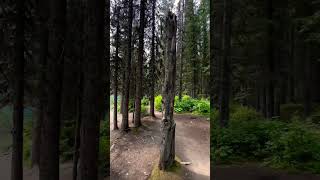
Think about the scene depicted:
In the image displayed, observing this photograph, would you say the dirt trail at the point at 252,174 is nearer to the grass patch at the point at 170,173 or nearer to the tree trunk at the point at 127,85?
the grass patch at the point at 170,173

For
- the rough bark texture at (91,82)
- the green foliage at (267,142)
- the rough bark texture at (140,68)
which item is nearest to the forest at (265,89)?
the green foliage at (267,142)

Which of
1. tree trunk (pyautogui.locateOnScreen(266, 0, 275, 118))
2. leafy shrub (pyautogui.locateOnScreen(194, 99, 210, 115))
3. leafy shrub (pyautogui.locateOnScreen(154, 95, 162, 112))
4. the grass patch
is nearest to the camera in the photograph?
tree trunk (pyautogui.locateOnScreen(266, 0, 275, 118))

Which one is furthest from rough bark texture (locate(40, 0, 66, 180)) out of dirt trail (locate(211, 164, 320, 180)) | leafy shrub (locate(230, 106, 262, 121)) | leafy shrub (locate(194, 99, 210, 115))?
leafy shrub (locate(194, 99, 210, 115))

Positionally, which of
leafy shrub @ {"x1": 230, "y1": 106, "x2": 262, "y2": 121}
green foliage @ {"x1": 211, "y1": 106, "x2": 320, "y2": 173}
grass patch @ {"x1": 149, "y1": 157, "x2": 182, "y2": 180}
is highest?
leafy shrub @ {"x1": 230, "y1": 106, "x2": 262, "y2": 121}

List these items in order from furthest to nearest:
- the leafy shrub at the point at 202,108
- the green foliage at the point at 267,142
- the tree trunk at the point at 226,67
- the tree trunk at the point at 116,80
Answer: the leafy shrub at the point at 202,108
the tree trunk at the point at 116,80
the tree trunk at the point at 226,67
the green foliage at the point at 267,142

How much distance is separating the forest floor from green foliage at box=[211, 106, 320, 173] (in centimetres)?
45

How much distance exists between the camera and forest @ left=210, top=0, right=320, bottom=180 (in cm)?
707

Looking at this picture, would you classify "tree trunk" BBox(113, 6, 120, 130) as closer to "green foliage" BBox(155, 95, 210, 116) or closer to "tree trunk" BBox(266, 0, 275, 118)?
"green foliage" BBox(155, 95, 210, 116)

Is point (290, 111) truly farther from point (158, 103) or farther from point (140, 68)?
point (140, 68)

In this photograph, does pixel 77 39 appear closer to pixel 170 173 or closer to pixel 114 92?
pixel 114 92

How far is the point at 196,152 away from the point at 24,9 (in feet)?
13.5

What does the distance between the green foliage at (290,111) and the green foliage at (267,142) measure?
75 millimetres

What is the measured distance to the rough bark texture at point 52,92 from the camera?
516 centimetres

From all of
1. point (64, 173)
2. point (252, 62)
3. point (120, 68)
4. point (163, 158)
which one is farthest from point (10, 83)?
point (252, 62)
